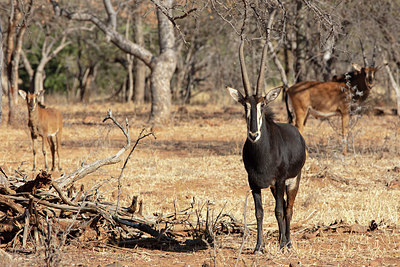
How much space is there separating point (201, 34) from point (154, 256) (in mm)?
22079

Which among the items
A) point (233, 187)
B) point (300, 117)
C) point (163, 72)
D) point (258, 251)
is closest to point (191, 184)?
point (233, 187)

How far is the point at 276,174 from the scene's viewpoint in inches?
212

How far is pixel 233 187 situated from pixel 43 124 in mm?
4084

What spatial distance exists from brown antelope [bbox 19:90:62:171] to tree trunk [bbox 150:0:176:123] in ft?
19.9

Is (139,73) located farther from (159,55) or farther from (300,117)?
(300,117)

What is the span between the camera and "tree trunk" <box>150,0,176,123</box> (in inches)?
667

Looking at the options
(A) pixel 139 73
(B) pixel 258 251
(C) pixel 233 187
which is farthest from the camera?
(A) pixel 139 73

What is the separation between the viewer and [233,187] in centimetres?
907

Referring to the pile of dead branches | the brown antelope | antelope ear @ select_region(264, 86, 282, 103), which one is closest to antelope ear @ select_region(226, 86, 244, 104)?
antelope ear @ select_region(264, 86, 282, 103)

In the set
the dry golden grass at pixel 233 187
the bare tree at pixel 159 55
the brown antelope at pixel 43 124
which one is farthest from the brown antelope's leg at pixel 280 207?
the bare tree at pixel 159 55

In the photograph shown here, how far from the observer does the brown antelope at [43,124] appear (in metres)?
10.6

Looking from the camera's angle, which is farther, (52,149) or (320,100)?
(320,100)

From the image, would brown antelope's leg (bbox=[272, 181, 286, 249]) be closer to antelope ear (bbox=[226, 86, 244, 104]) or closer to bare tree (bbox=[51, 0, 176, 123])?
antelope ear (bbox=[226, 86, 244, 104])

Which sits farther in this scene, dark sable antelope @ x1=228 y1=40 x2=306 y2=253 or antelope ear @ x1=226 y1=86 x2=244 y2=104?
antelope ear @ x1=226 y1=86 x2=244 y2=104
